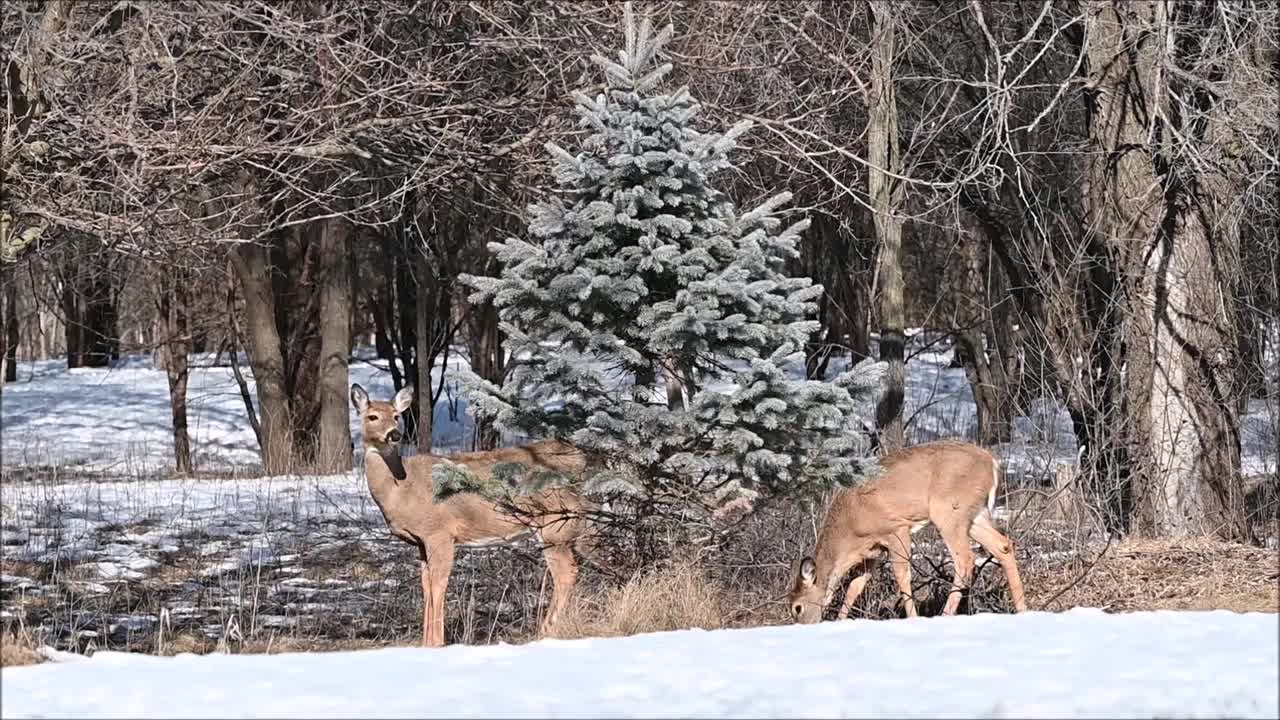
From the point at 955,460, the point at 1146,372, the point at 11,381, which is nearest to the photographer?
the point at 955,460

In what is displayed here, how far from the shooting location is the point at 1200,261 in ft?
44.3

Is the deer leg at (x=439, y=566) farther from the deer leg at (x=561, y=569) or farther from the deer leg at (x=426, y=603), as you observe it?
the deer leg at (x=561, y=569)

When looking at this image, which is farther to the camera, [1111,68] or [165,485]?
[165,485]

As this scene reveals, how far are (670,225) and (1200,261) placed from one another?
16.5 ft

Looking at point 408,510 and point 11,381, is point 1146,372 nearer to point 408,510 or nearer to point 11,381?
point 408,510

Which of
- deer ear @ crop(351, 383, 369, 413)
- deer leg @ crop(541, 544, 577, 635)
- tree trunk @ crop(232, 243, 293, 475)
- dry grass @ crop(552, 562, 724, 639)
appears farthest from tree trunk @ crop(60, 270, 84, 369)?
dry grass @ crop(552, 562, 724, 639)

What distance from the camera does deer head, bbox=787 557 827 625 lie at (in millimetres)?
10867

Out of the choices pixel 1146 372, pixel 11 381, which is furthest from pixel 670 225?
pixel 11 381

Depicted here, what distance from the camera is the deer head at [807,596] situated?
10867 millimetres

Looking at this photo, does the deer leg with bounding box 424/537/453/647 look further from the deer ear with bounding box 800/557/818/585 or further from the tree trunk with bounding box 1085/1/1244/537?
the tree trunk with bounding box 1085/1/1244/537

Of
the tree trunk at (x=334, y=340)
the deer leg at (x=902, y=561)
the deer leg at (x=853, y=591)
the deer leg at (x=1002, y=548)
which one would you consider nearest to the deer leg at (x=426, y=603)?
the deer leg at (x=853, y=591)

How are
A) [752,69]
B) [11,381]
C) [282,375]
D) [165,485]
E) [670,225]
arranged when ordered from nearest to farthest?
[670,225] → [752,69] → [165,485] → [282,375] → [11,381]

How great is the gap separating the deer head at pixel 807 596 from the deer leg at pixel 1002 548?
105 cm

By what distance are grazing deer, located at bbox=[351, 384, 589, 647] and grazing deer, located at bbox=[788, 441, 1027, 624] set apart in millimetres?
1532
